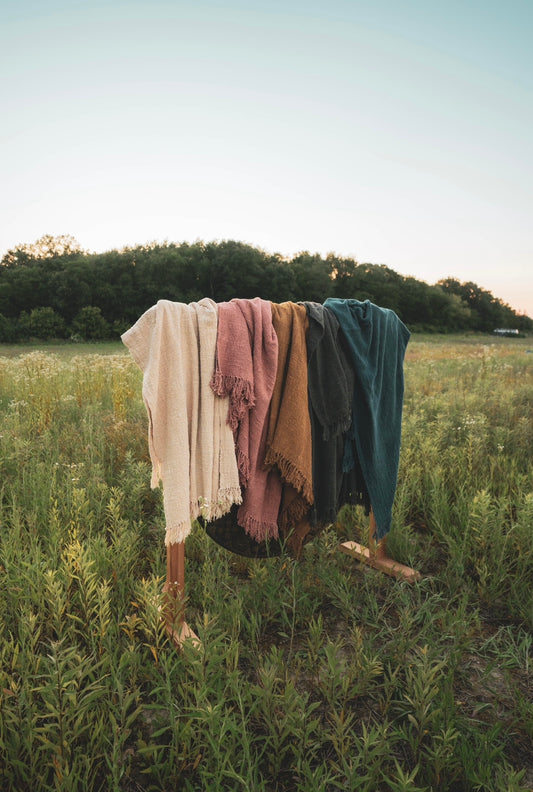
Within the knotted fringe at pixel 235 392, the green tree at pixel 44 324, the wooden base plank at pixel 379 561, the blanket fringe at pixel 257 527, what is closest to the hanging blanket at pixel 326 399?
the blanket fringe at pixel 257 527

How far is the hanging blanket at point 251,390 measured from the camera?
191cm

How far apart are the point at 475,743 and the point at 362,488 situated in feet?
4.43

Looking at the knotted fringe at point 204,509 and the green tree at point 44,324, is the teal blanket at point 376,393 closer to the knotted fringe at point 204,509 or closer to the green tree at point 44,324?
the knotted fringe at point 204,509

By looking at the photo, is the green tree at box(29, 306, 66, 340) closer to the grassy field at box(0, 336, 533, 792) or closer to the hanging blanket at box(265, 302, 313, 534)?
the grassy field at box(0, 336, 533, 792)

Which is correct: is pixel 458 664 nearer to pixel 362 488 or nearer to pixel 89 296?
pixel 362 488

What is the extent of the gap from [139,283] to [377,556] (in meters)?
43.0

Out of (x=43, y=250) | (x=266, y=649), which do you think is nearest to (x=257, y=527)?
(x=266, y=649)

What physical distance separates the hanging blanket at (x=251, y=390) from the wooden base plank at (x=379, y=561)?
1.07m

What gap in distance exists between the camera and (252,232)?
194 ft

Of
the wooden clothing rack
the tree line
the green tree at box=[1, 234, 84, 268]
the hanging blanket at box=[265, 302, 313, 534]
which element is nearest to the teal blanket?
the wooden clothing rack

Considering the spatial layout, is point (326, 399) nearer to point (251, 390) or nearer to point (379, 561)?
point (251, 390)

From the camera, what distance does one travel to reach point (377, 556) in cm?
294

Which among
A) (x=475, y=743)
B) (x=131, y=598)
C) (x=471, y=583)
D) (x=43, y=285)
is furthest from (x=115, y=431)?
(x=43, y=285)

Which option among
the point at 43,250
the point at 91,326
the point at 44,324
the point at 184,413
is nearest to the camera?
the point at 184,413
